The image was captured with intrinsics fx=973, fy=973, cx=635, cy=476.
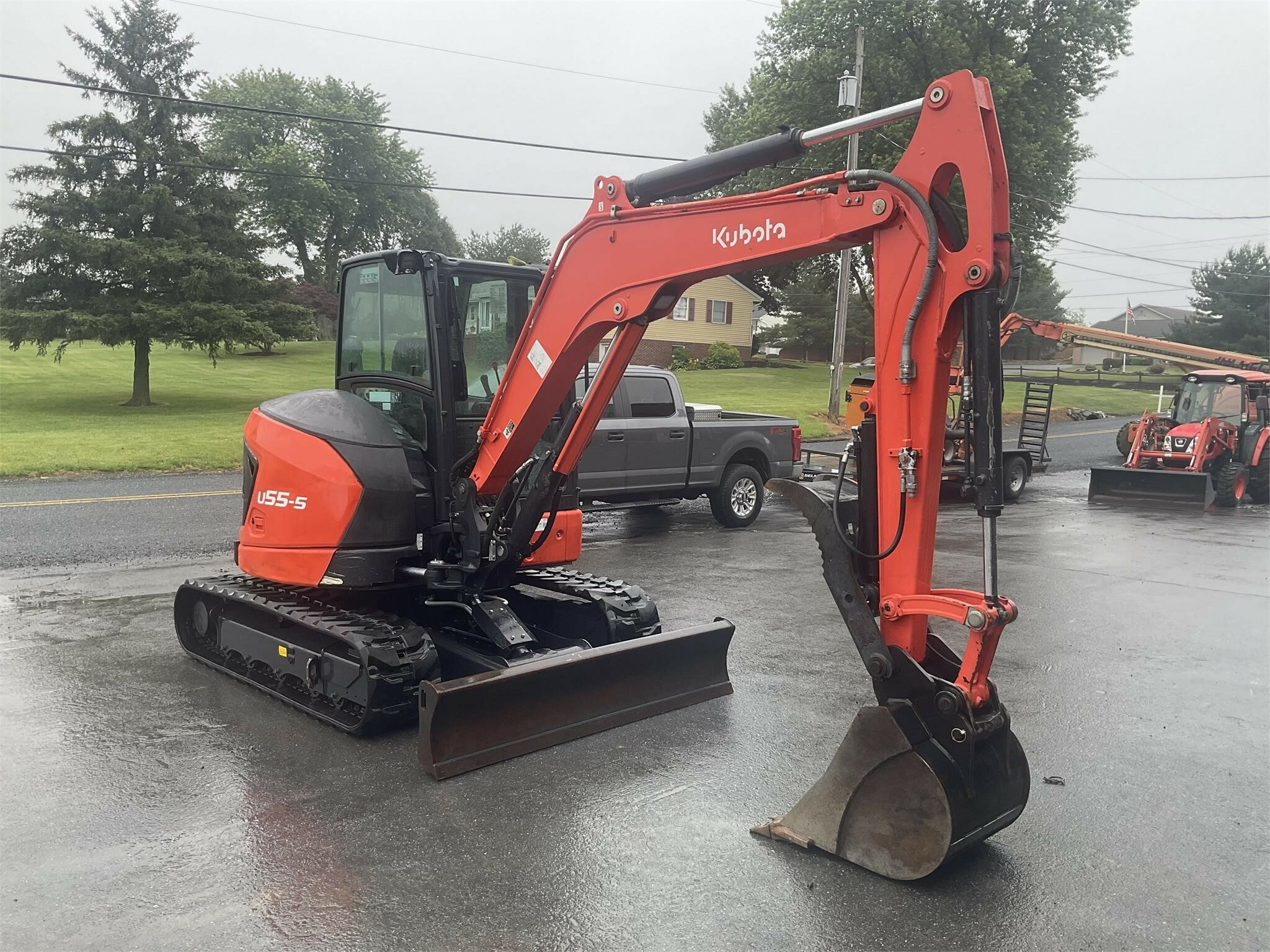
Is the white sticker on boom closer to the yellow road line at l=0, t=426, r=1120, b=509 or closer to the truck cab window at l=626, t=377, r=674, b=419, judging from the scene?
the truck cab window at l=626, t=377, r=674, b=419

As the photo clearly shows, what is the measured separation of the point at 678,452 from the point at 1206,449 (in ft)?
37.1

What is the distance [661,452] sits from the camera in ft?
43.0

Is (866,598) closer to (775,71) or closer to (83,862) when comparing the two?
(83,862)

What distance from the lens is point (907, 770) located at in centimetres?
413

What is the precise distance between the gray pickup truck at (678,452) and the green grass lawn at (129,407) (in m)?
9.09

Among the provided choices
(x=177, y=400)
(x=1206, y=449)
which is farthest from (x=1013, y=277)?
(x=177, y=400)

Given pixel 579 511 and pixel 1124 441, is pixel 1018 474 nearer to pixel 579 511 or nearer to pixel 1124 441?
pixel 1124 441

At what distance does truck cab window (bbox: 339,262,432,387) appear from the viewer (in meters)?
6.23

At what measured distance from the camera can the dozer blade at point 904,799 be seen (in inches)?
160

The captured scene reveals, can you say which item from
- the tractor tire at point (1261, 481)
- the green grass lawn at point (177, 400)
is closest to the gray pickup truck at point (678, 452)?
the green grass lawn at point (177, 400)

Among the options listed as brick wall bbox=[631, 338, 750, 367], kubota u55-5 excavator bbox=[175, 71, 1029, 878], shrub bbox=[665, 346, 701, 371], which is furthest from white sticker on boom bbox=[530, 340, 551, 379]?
shrub bbox=[665, 346, 701, 371]

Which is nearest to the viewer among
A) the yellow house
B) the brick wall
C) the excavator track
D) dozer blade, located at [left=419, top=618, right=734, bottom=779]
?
dozer blade, located at [left=419, top=618, right=734, bottom=779]

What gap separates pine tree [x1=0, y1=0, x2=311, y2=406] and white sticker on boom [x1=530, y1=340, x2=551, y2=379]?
25831 mm

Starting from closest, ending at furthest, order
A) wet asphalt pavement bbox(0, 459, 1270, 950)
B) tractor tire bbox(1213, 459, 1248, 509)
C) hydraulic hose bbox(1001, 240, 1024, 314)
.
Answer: wet asphalt pavement bbox(0, 459, 1270, 950) < hydraulic hose bbox(1001, 240, 1024, 314) < tractor tire bbox(1213, 459, 1248, 509)
